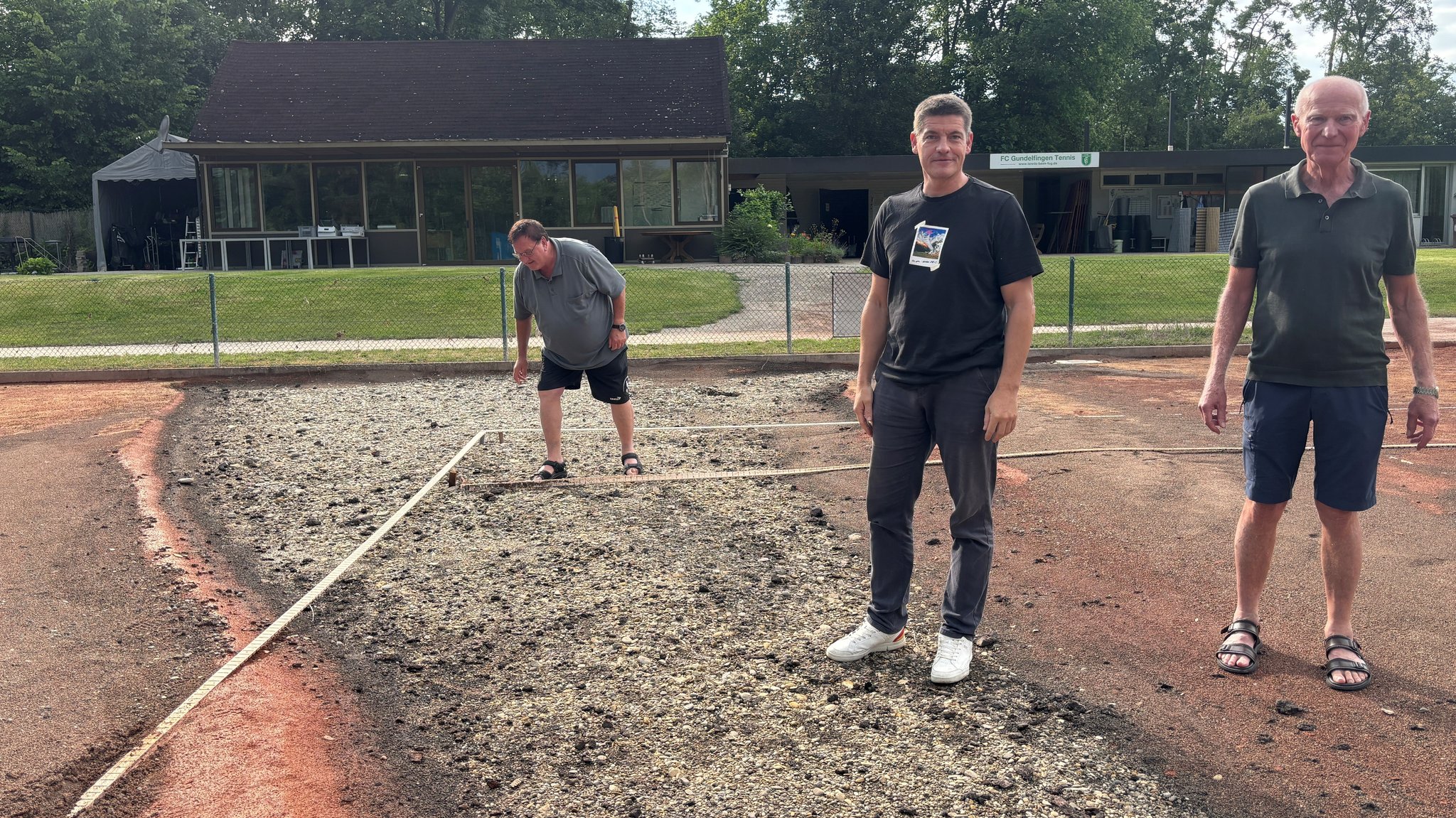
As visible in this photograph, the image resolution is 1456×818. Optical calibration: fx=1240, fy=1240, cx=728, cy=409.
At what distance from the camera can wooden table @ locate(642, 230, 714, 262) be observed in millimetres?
27562

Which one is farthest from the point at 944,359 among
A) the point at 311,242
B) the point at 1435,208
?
the point at 1435,208

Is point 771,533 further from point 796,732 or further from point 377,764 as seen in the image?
point 377,764

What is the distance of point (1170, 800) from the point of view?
3.52 meters

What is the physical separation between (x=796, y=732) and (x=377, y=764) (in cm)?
134

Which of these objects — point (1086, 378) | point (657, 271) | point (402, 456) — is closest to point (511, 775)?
point (402, 456)

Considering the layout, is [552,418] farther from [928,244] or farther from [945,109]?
[945,109]

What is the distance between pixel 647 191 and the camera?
27.8 meters

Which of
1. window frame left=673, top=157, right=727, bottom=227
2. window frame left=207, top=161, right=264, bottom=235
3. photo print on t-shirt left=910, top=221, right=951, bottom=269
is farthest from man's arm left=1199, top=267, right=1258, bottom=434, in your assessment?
window frame left=207, top=161, right=264, bottom=235

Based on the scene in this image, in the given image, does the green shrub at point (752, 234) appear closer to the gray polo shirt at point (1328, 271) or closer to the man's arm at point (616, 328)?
the man's arm at point (616, 328)

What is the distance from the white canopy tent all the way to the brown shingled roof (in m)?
2.86

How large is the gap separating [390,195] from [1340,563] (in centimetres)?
2563

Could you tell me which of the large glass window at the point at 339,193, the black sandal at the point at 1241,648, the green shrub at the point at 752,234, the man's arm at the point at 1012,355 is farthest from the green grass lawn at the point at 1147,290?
the large glass window at the point at 339,193

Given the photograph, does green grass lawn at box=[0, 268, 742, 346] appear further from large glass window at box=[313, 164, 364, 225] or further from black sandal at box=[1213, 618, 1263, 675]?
black sandal at box=[1213, 618, 1263, 675]

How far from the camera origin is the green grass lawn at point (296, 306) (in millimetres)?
17547
